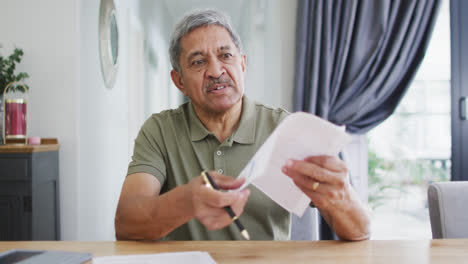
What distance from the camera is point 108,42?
2.95 metres

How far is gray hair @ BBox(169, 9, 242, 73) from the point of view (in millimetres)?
1245

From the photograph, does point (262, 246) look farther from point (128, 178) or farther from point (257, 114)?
point (257, 114)

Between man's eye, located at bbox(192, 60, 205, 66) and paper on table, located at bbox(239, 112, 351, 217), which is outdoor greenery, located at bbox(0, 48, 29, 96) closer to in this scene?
man's eye, located at bbox(192, 60, 205, 66)

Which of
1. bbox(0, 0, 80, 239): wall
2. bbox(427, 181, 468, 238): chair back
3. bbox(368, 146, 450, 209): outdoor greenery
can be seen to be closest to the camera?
bbox(427, 181, 468, 238): chair back

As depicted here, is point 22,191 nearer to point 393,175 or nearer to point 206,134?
point 206,134

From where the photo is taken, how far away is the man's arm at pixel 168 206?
0.72m

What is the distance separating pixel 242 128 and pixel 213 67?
0.75ft

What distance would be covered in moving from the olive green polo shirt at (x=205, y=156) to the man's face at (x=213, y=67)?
0.27 feet

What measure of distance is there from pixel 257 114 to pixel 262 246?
0.58 meters

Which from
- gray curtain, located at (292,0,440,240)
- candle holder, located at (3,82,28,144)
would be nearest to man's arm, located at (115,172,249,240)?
candle holder, located at (3,82,28,144)

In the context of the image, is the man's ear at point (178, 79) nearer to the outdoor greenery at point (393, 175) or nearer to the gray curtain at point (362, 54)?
the gray curtain at point (362, 54)

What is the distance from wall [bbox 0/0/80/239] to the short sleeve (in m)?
1.25

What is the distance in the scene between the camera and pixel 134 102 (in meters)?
4.25

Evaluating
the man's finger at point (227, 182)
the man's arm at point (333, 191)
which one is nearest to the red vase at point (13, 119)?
the man's finger at point (227, 182)
